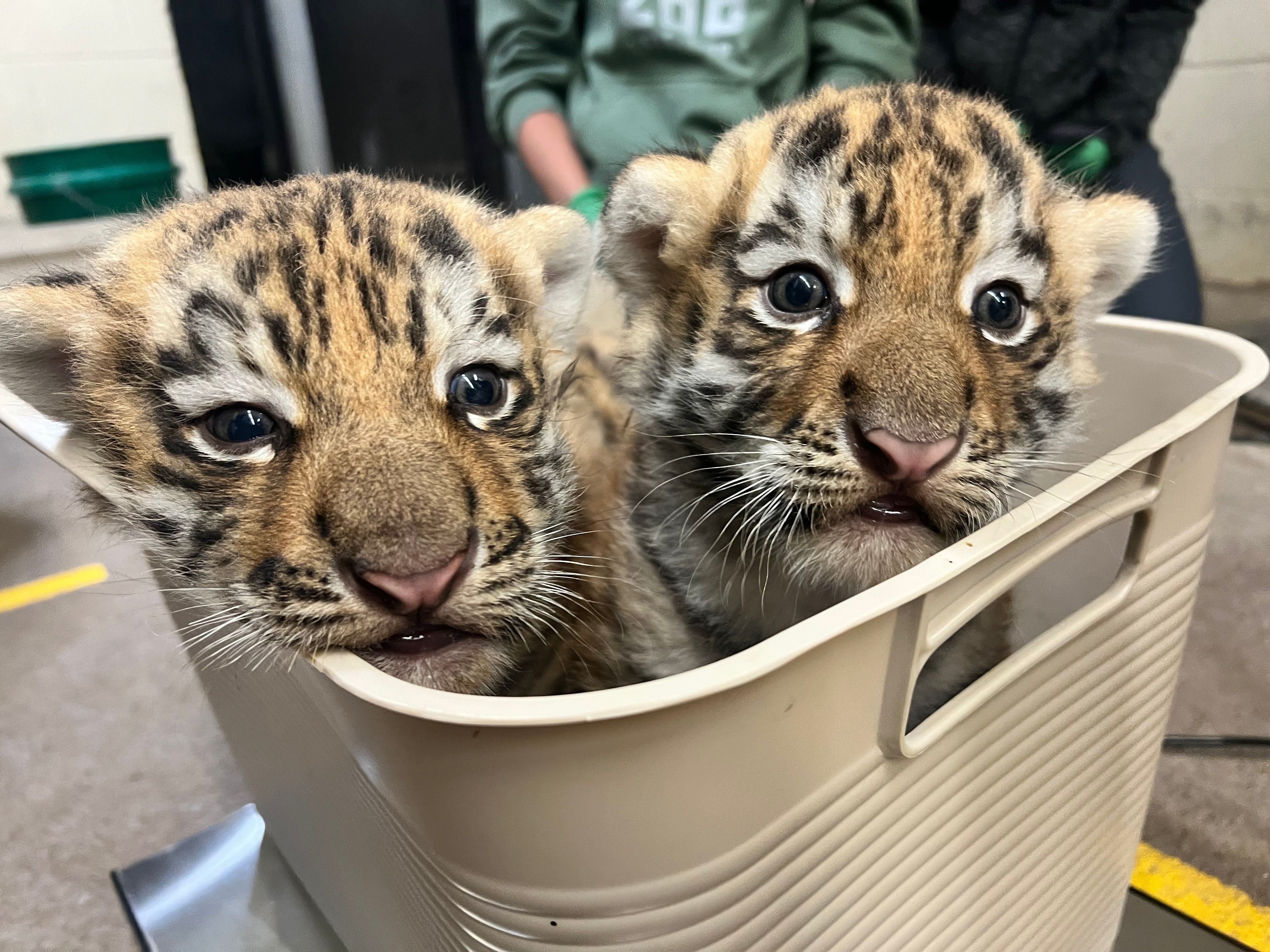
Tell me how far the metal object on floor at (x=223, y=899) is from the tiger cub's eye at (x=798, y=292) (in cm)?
96

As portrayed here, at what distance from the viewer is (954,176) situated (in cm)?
86

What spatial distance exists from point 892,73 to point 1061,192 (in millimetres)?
1001

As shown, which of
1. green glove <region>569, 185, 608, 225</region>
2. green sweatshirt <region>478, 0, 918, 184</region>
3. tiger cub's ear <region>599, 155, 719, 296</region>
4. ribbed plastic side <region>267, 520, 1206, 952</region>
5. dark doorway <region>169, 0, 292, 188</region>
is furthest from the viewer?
dark doorway <region>169, 0, 292, 188</region>

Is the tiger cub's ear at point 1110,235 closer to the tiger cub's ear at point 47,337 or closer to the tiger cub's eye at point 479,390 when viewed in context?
the tiger cub's eye at point 479,390

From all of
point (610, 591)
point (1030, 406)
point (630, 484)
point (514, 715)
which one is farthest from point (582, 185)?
point (514, 715)

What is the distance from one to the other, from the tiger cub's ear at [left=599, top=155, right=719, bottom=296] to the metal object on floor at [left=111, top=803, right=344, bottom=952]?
3.07 ft

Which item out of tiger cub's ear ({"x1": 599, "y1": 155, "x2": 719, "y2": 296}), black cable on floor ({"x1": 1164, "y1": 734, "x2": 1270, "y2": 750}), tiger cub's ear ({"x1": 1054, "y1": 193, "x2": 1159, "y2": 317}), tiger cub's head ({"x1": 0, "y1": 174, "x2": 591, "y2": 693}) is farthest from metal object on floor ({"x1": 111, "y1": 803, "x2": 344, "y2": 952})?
black cable on floor ({"x1": 1164, "y1": 734, "x2": 1270, "y2": 750})

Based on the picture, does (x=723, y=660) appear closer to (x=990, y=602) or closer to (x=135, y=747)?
(x=990, y=602)

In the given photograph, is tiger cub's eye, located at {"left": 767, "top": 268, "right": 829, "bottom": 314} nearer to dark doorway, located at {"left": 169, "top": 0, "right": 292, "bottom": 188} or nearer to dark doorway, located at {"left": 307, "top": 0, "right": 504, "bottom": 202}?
dark doorway, located at {"left": 307, "top": 0, "right": 504, "bottom": 202}

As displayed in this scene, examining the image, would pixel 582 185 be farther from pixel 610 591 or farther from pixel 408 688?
pixel 408 688

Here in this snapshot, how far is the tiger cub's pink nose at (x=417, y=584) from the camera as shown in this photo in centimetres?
70

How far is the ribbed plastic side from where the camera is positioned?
2.03ft

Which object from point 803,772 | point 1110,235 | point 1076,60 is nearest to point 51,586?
point 803,772

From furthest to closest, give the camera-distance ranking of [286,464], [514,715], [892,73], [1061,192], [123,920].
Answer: [892,73], [123,920], [1061,192], [286,464], [514,715]
